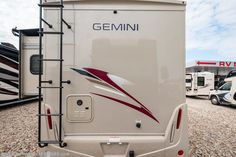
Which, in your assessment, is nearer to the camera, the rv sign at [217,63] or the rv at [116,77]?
the rv at [116,77]

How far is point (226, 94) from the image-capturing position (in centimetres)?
1303

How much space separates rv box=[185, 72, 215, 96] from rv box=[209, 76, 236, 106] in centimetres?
314

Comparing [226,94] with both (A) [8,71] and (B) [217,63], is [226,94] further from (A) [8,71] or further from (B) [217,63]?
(A) [8,71]

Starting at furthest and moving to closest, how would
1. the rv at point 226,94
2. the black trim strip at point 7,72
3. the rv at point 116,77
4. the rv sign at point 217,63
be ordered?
the rv sign at point 217,63 < the rv at point 226,94 < the black trim strip at point 7,72 < the rv at point 116,77

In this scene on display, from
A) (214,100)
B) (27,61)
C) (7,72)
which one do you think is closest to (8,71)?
(7,72)

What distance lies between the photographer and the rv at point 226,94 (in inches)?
487

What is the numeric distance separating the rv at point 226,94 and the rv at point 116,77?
1160 cm

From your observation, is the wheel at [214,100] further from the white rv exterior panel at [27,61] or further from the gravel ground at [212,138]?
the white rv exterior panel at [27,61]

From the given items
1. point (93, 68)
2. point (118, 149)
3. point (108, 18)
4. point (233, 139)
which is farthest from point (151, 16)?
point (233, 139)

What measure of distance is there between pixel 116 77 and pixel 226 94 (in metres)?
12.7

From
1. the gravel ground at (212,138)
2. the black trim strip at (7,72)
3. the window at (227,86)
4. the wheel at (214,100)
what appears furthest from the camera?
the wheel at (214,100)

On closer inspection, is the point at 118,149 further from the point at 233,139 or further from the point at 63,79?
the point at 233,139

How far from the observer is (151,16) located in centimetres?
265

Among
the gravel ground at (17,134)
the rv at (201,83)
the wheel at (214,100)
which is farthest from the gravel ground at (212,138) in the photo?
the rv at (201,83)
